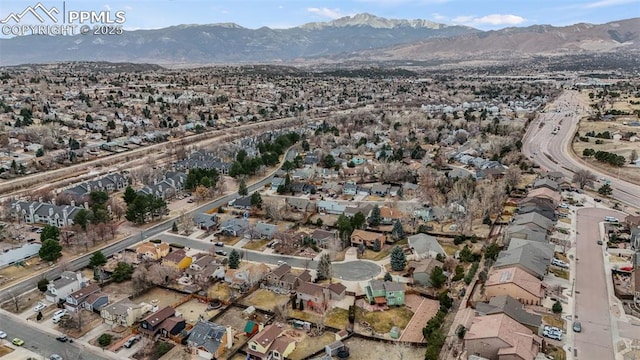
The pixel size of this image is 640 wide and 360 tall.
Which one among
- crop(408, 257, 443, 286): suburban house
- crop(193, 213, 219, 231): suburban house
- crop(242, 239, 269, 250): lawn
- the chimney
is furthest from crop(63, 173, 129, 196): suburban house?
crop(408, 257, 443, 286): suburban house

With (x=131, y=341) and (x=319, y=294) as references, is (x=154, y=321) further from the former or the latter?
(x=319, y=294)

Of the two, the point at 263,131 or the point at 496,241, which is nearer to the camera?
the point at 496,241

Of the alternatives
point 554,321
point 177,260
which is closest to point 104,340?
point 177,260

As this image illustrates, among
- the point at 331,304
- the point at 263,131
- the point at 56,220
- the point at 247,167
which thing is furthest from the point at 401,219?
the point at 263,131

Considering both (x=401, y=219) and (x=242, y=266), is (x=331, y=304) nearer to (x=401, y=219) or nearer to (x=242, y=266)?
(x=242, y=266)

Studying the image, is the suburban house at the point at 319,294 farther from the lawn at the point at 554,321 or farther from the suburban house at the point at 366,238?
the lawn at the point at 554,321
